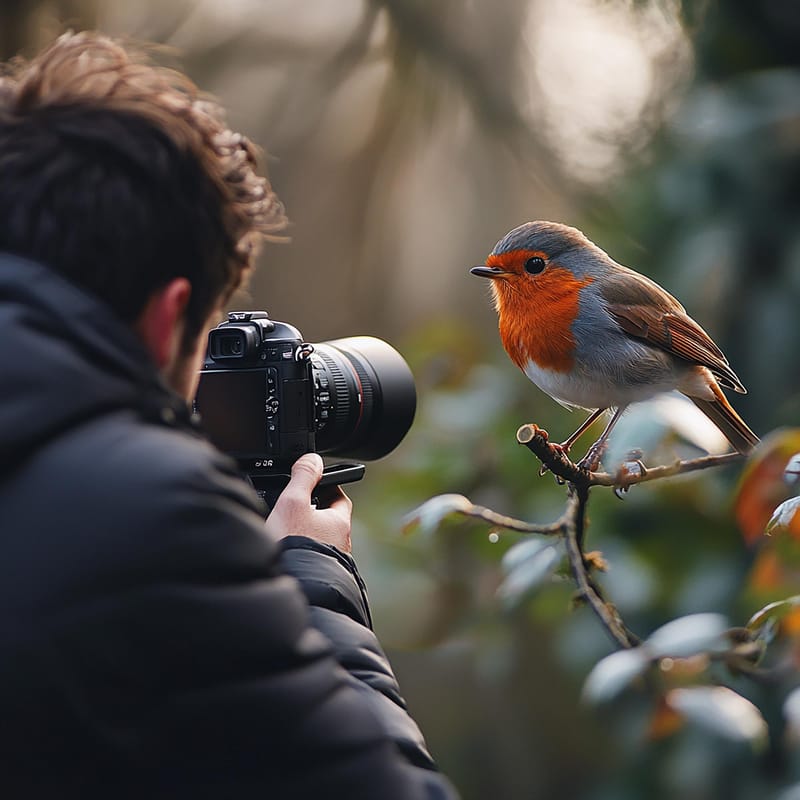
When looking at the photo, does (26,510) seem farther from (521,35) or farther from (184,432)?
(521,35)

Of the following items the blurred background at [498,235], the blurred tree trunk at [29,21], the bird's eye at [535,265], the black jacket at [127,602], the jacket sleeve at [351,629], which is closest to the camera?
the black jacket at [127,602]

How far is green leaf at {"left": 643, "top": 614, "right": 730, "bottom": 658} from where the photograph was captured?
47.3 inches

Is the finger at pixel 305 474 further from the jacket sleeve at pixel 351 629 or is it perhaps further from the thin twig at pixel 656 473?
the thin twig at pixel 656 473

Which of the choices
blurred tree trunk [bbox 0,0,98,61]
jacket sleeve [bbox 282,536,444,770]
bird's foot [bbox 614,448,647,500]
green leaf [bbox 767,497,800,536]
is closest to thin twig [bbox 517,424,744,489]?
bird's foot [bbox 614,448,647,500]

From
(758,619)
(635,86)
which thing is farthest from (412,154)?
(758,619)

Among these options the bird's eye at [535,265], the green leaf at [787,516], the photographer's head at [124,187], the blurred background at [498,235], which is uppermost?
the photographer's head at [124,187]

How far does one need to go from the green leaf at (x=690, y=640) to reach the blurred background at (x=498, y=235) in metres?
0.23

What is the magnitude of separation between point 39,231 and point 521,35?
3133mm

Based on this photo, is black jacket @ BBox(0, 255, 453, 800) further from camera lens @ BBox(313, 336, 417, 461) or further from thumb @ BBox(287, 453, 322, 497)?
camera lens @ BBox(313, 336, 417, 461)

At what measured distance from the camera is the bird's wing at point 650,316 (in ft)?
5.52

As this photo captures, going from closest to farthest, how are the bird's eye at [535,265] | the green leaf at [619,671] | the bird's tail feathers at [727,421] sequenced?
the green leaf at [619,671], the bird's eye at [535,265], the bird's tail feathers at [727,421]

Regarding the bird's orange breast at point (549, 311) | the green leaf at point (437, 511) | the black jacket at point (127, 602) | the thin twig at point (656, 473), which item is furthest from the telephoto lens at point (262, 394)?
the black jacket at point (127, 602)

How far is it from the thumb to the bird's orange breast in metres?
0.41

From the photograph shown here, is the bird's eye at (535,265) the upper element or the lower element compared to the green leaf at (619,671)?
upper
